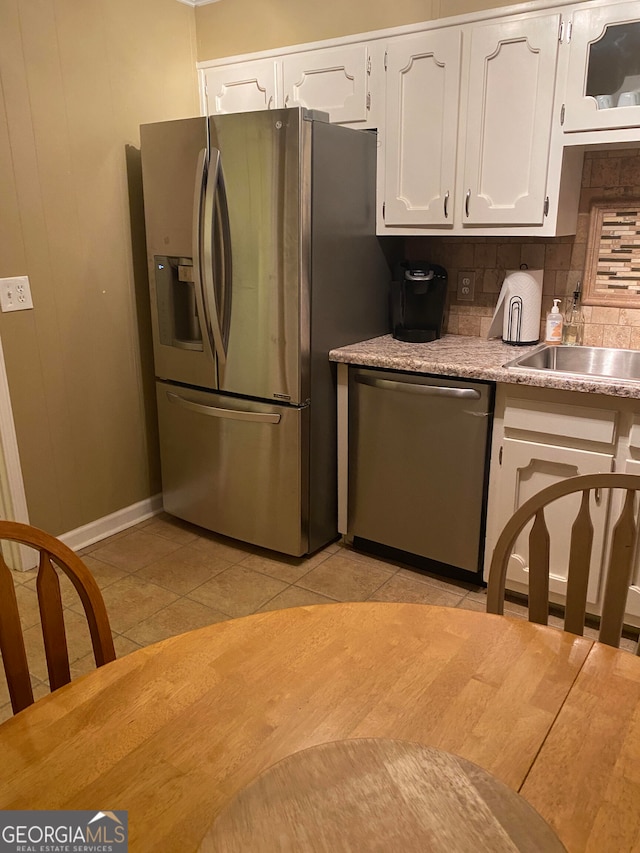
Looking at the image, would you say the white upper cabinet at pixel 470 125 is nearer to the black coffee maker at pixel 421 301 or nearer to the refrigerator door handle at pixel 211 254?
the black coffee maker at pixel 421 301

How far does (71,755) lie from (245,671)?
0.27 metres

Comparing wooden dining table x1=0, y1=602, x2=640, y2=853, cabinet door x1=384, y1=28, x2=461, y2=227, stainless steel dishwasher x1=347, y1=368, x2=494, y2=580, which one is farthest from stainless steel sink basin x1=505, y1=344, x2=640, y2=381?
wooden dining table x1=0, y1=602, x2=640, y2=853

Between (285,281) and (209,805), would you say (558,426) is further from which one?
(209,805)

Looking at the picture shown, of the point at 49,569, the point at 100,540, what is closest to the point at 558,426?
the point at 49,569

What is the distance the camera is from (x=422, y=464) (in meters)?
2.61

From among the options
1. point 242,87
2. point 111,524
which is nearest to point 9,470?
point 111,524

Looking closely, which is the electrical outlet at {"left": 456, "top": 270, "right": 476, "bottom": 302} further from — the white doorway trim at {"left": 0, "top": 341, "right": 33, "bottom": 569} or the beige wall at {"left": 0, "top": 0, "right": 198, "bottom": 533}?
the white doorway trim at {"left": 0, "top": 341, "right": 33, "bottom": 569}

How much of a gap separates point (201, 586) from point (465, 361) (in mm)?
1385

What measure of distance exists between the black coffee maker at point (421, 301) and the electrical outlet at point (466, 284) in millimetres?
110

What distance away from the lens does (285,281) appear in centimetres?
252

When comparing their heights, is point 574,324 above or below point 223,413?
above

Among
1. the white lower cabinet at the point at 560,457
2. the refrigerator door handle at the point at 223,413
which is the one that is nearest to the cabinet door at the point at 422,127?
the white lower cabinet at the point at 560,457

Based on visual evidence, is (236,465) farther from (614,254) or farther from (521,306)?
(614,254)

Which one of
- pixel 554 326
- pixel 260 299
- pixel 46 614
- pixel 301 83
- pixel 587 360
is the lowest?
pixel 46 614
